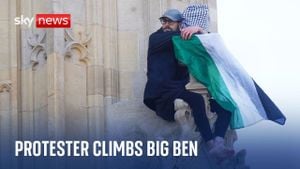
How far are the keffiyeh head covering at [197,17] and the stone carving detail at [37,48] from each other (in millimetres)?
1421

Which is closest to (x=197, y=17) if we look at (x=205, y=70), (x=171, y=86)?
(x=205, y=70)

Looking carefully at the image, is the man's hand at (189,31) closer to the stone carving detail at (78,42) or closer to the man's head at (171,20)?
the man's head at (171,20)

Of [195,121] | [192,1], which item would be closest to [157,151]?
[195,121]

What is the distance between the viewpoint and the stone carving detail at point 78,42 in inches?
883

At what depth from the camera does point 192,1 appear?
23000 millimetres

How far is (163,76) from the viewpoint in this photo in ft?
72.1

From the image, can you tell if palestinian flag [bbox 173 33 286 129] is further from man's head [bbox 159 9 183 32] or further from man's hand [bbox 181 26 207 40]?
man's head [bbox 159 9 183 32]

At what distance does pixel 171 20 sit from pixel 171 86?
75cm

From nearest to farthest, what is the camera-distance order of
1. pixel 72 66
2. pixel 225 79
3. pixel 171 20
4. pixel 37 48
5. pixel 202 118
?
pixel 202 118 < pixel 225 79 < pixel 171 20 < pixel 72 66 < pixel 37 48

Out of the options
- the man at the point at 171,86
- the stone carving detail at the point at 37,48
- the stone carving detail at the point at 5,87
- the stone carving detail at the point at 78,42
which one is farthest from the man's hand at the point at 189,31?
the stone carving detail at the point at 5,87

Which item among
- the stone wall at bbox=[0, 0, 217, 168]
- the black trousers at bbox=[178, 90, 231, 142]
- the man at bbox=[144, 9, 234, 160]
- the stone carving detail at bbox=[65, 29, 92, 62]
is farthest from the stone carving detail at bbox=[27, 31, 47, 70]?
the black trousers at bbox=[178, 90, 231, 142]

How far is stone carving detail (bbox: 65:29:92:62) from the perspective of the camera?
883 inches

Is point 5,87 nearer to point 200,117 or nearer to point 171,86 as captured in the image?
point 171,86

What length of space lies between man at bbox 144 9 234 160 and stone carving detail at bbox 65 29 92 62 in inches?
26.8
